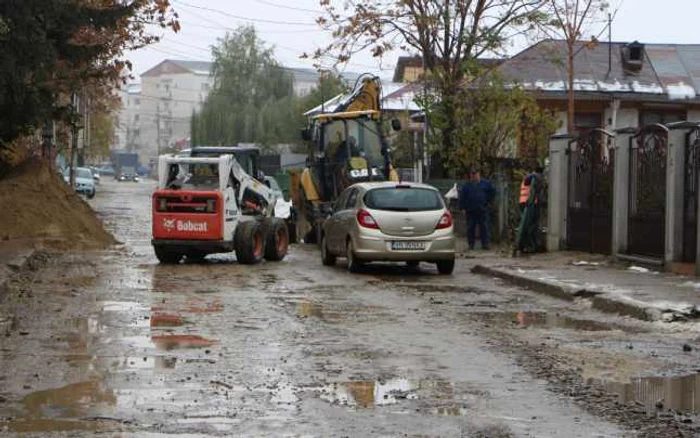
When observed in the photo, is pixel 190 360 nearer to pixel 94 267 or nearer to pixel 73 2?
pixel 94 267

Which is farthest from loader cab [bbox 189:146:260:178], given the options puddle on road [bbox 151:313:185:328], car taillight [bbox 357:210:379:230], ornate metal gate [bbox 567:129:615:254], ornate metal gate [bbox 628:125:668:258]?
puddle on road [bbox 151:313:185:328]

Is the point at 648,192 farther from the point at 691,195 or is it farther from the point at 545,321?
the point at 545,321

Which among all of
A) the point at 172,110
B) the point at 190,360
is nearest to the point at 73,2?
the point at 190,360

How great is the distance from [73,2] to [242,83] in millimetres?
69280

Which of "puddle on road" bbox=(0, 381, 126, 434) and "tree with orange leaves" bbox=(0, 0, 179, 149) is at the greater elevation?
"tree with orange leaves" bbox=(0, 0, 179, 149)

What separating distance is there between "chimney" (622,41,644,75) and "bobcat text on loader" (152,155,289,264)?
25.9 m

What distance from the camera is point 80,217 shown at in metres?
29.9

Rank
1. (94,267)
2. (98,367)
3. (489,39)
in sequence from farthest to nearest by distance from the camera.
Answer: (489,39) < (94,267) < (98,367)

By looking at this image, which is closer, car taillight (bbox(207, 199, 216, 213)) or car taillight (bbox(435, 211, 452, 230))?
car taillight (bbox(435, 211, 452, 230))

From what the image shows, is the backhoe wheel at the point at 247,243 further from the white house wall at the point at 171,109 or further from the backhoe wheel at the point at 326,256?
the white house wall at the point at 171,109

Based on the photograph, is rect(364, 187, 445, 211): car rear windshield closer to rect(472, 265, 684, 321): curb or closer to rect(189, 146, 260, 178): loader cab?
rect(472, 265, 684, 321): curb

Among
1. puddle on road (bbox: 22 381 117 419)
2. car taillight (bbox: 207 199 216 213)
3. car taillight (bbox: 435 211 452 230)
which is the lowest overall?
puddle on road (bbox: 22 381 117 419)

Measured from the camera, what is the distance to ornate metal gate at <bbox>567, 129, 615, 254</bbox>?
76.6 feet

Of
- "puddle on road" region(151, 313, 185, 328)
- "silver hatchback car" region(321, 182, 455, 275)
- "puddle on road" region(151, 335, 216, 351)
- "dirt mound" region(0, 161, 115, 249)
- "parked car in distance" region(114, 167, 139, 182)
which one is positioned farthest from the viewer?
"parked car in distance" region(114, 167, 139, 182)
